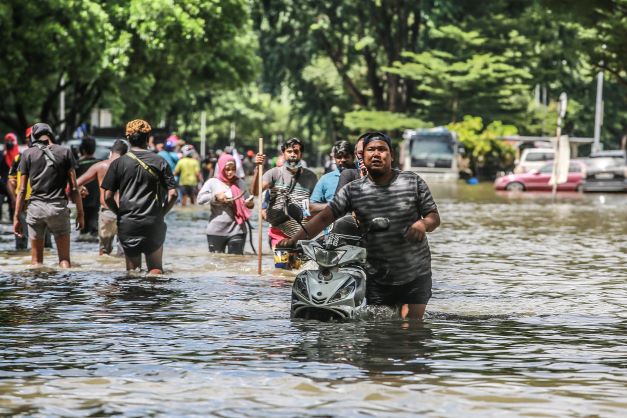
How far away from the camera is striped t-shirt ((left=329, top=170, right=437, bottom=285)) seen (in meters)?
10.5

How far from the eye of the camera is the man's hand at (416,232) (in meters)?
10.2

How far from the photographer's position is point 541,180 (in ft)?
176

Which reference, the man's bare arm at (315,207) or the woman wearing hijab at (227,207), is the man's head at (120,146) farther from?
the man's bare arm at (315,207)

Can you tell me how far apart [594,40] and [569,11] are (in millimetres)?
4109

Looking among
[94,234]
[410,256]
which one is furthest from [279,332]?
[94,234]

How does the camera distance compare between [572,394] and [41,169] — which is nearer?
[572,394]

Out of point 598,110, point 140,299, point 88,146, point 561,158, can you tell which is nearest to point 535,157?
point 561,158

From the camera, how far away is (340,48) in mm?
69125

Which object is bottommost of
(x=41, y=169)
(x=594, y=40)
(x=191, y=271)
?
(x=191, y=271)

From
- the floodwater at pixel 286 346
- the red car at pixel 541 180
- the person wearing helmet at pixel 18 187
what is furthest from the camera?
the red car at pixel 541 180

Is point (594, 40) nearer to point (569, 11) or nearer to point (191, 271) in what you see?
point (569, 11)

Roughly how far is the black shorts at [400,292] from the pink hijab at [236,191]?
7.45 m

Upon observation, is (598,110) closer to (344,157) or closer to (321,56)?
(321,56)

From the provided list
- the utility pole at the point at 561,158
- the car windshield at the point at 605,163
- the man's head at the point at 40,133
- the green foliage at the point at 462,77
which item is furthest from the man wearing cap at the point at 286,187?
the green foliage at the point at 462,77
